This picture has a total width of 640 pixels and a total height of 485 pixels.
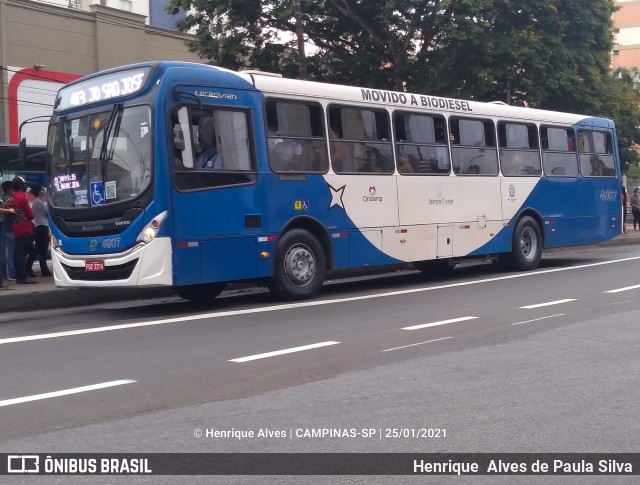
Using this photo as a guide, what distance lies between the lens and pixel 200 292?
13.9 metres

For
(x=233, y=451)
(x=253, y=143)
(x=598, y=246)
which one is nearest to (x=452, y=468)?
(x=233, y=451)

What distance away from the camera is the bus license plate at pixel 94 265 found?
11.7 meters

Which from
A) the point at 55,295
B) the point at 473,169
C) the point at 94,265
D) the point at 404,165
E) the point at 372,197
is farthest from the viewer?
the point at 473,169

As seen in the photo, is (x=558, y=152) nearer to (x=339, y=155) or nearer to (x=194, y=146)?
(x=339, y=155)

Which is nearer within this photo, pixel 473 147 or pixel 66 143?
pixel 66 143

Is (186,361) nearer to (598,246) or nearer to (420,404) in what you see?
(420,404)

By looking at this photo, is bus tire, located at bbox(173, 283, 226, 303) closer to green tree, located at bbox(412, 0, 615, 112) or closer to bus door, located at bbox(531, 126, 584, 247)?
bus door, located at bbox(531, 126, 584, 247)

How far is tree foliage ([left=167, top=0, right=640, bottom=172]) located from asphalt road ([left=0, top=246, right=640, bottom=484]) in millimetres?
10676

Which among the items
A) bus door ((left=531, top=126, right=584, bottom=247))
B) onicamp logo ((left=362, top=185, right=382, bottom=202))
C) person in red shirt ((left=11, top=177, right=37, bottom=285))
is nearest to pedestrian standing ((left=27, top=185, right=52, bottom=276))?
person in red shirt ((left=11, top=177, right=37, bottom=285))

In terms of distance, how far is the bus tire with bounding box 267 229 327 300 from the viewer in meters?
12.9

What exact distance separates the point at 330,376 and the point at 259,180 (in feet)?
17.7

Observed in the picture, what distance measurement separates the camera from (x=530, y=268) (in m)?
18.2

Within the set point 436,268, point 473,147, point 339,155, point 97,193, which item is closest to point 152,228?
point 97,193

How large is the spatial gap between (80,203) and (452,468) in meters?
8.08
